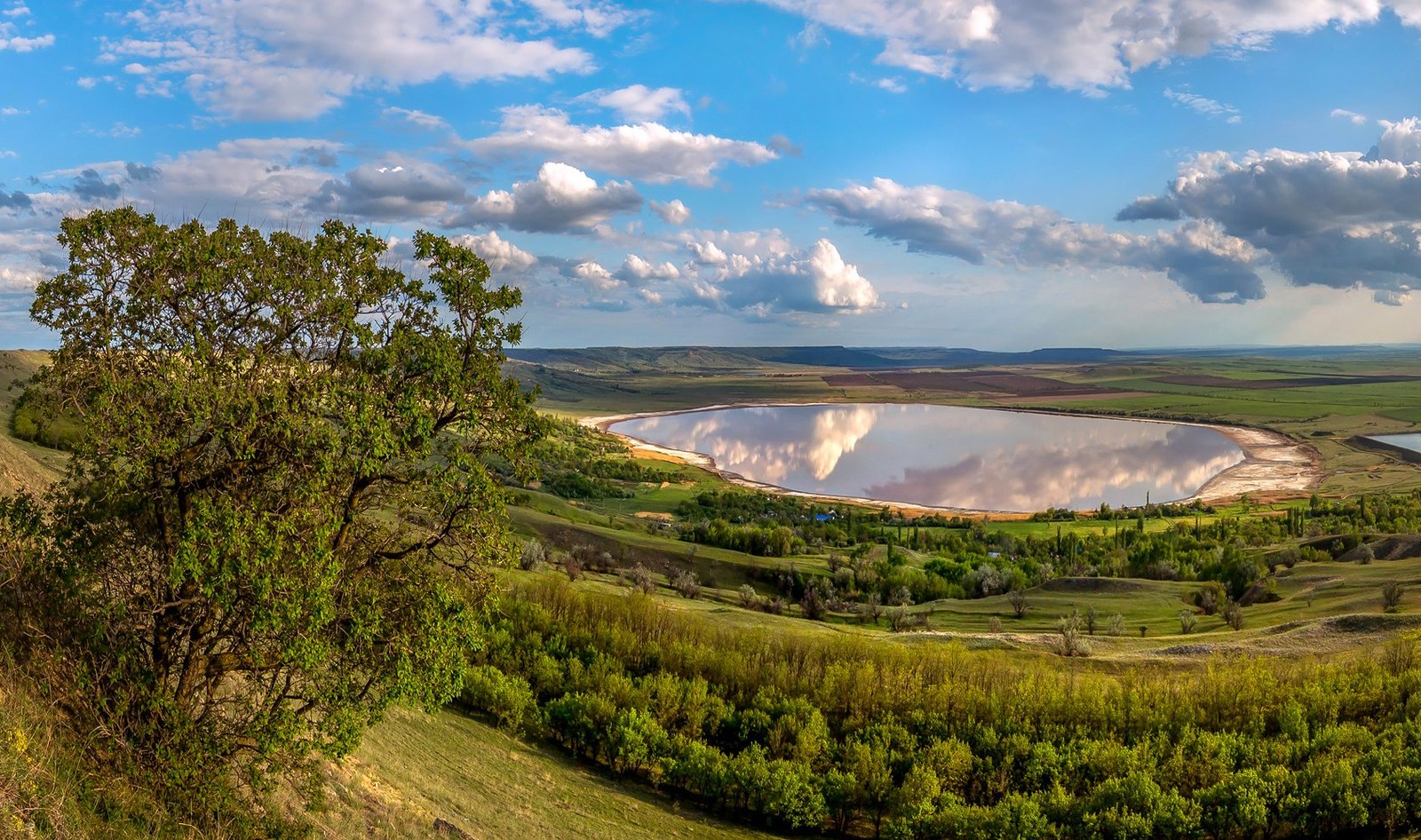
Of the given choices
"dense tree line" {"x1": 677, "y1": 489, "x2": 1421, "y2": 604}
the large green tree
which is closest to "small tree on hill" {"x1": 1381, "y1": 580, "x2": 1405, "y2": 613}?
"dense tree line" {"x1": 677, "y1": 489, "x2": 1421, "y2": 604}

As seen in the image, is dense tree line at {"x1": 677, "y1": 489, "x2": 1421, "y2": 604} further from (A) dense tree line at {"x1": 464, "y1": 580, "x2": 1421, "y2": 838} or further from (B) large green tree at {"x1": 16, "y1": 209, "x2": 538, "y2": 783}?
(B) large green tree at {"x1": 16, "y1": 209, "x2": 538, "y2": 783}

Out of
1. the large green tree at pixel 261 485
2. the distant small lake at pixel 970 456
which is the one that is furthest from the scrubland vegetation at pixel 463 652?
the distant small lake at pixel 970 456

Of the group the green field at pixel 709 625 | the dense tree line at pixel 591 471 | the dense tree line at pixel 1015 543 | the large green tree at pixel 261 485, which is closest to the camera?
the large green tree at pixel 261 485

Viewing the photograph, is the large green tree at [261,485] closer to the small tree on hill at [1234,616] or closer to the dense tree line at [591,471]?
the small tree on hill at [1234,616]

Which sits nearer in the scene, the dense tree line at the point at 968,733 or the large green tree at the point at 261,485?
the large green tree at the point at 261,485

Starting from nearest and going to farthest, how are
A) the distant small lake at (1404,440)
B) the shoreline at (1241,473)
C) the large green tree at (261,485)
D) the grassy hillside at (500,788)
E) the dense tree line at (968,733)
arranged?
the large green tree at (261,485)
the grassy hillside at (500,788)
the dense tree line at (968,733)
the shoreline at (1241,473)
the distant small lake at (1404,440)

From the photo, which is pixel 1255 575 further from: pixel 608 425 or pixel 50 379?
Answer: pixel 608 425

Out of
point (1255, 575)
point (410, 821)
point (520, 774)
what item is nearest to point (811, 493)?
point (1255, 575)

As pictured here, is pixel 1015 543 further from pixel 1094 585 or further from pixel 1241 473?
pixel 1241 473
